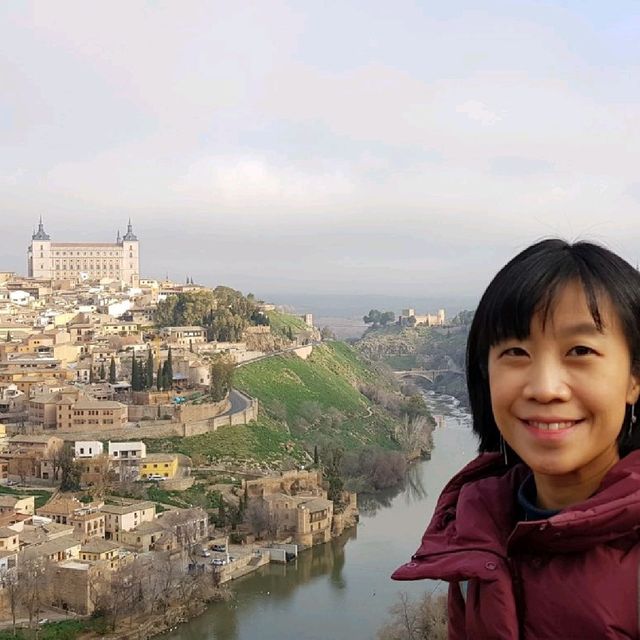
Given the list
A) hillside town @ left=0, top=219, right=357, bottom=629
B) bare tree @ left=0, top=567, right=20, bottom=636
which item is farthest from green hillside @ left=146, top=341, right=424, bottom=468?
bare tree @ left=0, top=567, right=20, bottom=636

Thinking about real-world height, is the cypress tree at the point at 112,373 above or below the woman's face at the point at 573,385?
below

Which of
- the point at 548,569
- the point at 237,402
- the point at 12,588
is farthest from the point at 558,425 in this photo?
the point at 237,402

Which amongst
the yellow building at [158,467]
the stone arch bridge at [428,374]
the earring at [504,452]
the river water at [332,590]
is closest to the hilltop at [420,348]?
the stone arch bridge at [428,374]

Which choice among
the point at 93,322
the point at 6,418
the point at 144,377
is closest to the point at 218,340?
the point at 93,322

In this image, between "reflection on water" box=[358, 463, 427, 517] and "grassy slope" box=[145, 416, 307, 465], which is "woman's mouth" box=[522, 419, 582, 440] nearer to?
"reflection on water" box=[358, 463, 427, 517]

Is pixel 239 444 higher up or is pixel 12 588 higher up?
pixel 239 444

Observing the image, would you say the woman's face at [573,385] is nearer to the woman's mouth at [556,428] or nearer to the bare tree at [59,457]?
the woman's mouth at [556,428]

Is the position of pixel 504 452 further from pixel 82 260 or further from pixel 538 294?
pixel 82 260
